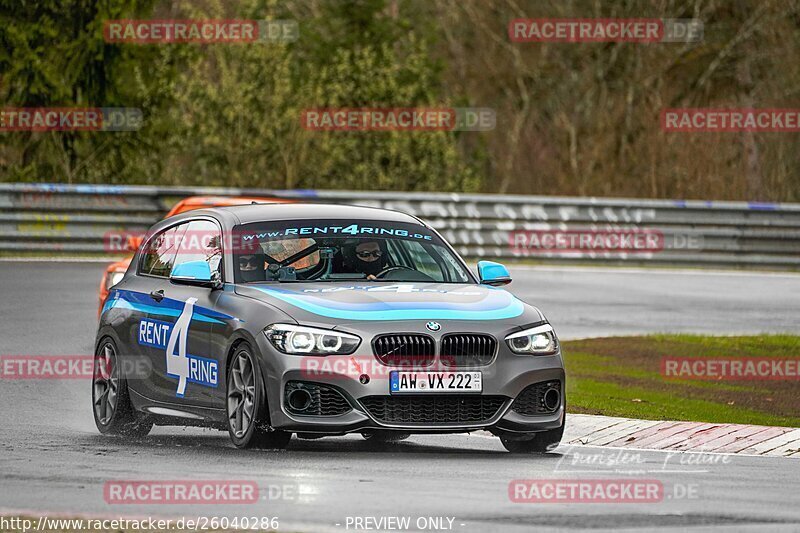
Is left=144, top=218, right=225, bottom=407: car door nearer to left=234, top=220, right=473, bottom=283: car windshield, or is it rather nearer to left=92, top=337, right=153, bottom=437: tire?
left=234, top=220, right=473, bottom=283: car windshield

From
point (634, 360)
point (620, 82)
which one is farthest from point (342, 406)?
point (620, 82)

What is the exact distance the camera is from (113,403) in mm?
12906

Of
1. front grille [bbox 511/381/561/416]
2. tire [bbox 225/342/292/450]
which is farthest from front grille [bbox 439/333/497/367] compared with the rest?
tire [bbox 225/342/292/450]

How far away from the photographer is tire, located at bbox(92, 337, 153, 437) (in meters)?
12.8

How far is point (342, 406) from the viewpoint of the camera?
36.3 ft

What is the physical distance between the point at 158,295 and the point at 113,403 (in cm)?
85

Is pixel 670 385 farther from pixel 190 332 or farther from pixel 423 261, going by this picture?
pixel 190 332

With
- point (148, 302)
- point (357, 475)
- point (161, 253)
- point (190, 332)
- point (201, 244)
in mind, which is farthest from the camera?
point (161, 253)

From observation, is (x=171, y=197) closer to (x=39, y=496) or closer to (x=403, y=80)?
(x=403, y=80)

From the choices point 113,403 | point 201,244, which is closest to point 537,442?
point 201,244

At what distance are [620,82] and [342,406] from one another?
35733mm

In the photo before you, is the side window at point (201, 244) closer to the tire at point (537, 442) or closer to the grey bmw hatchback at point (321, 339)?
the grey bmw hatchback at point (321, 339)

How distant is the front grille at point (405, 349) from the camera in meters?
11.1

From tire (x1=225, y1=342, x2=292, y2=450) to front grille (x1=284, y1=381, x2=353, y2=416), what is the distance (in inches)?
8.8
